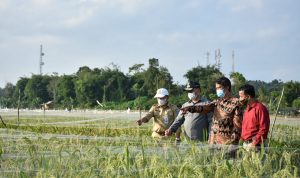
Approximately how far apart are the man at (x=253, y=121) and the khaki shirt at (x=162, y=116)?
1716mm

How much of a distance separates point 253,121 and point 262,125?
16 centimetres

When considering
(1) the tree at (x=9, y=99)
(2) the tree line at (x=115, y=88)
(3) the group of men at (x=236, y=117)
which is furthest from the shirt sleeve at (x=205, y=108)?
Answer: (1) the tree at (x=9, y=99)

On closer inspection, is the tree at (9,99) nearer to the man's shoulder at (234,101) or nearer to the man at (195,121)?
the man at (195,121)

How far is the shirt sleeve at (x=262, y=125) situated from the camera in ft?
16.9

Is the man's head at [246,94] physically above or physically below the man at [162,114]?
above

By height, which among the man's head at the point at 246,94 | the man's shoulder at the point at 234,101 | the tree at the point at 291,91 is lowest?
the man's shoulder at the point at 234,101

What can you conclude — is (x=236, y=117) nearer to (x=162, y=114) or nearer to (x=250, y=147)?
(x=250, y=147)

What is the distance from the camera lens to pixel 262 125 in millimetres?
5207

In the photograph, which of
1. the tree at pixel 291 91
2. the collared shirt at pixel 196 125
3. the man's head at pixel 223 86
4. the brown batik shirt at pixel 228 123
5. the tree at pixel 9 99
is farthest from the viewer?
the tree at pixel 9 99

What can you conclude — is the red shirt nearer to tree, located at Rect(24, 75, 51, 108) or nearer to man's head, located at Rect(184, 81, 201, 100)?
man's head, located at Rect(184, 81, 201, 100)

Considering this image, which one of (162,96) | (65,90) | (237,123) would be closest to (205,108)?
(237,123)

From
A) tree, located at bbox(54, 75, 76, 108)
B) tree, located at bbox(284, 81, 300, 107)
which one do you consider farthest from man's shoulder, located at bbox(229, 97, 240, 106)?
tree, located at bbox(54, 75, 76, 108)

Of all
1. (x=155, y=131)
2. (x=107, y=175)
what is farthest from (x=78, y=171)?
(x=155, y=131)

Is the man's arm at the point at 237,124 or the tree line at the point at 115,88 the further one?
the tree line at the point at 115,88
